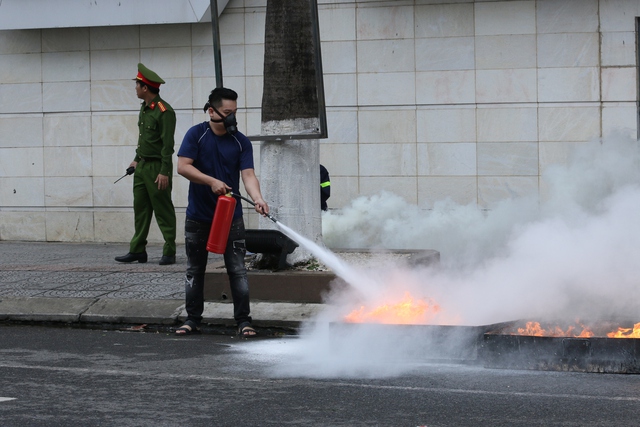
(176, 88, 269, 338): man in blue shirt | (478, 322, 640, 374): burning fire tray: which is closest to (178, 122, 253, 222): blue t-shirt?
(176, 88, 269, 338): man in blue shirt

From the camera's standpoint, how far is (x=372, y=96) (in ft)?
43.7

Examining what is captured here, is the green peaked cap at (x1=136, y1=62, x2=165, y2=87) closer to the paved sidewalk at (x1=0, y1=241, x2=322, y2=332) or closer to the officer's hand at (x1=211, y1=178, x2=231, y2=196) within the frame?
the paved sidewalk at (x1=0, y1=241, x2=322, y2=332)

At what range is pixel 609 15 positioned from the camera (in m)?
12.6

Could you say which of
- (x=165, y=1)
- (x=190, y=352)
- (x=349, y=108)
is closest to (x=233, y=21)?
(x=165, y=1)

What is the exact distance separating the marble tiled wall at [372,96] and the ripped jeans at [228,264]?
5.61 meters

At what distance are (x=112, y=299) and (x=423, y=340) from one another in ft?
11.2

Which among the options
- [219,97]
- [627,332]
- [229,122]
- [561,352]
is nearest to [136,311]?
[229,122]

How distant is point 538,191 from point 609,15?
7.69ft

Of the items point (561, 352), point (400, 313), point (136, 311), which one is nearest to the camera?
point (561, 352)

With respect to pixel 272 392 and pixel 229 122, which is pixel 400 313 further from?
pixel 229 122

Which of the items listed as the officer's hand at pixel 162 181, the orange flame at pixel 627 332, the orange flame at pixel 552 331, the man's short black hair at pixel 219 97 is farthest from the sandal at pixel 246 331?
the officer's hand at pixel 162 181

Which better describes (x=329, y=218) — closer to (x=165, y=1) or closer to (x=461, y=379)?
(x=165, y=1)

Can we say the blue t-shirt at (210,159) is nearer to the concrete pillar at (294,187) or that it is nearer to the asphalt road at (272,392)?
→ the asphalt road at (272,392)

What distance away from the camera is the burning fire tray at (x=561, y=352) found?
6.10m
